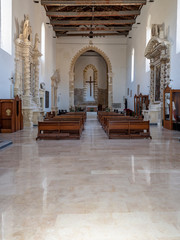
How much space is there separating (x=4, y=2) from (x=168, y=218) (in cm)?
1174

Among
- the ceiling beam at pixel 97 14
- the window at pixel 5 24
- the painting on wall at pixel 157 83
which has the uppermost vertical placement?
the ceiling beam at pixel 97 14

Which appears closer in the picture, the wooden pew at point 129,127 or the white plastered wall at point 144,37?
the wooden pew at point 129,127

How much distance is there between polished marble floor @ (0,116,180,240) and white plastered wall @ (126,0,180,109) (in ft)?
25.8

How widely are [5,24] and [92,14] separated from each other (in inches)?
417

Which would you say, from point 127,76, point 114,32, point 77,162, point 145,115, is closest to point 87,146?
point 77,162

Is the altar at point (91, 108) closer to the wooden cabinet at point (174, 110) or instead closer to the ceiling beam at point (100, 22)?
the ceiling beam at point (100, 22)

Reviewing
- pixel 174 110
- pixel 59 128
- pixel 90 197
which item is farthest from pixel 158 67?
pixel 90 197

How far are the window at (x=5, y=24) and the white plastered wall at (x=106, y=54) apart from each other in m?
15.5

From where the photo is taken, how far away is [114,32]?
87.2ft

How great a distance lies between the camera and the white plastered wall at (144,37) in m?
11.8

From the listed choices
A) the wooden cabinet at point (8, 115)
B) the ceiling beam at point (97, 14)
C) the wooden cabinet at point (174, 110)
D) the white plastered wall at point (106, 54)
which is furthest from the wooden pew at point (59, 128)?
the white plastered wall at point (106, 54)

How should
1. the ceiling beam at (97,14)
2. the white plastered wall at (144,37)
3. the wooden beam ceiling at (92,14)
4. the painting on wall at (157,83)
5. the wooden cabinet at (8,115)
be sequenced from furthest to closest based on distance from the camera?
1. the ceiling beam at (97,14)
2. the wooden beam ceiling at (92,14)
3. the painting on wall at (157,83)
4. the white plastered wall at (144,37)
5. the wooden cabinet at (8,115)

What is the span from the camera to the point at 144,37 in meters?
18.3

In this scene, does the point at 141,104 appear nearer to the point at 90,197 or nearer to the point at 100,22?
the point at 100,22
